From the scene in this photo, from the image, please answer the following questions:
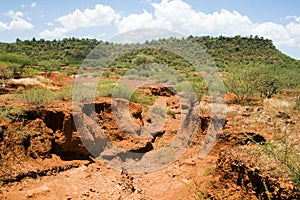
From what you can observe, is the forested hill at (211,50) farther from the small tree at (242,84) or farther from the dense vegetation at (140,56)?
the small tree at (242,84)

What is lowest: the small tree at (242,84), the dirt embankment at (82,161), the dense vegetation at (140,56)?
the dirt embankment at (82,161)

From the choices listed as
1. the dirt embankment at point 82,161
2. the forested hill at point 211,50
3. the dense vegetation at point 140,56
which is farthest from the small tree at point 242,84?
the forested hill at point 211,50

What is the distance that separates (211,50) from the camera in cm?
4228

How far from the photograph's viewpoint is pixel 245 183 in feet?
14.8

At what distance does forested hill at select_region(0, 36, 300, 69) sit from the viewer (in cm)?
3844

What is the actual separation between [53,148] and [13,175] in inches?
56.3

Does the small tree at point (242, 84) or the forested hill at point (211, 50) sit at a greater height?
the forested hill at point (211, 50)

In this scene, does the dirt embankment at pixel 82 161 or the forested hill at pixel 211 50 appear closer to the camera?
the dirt embankment at pixel 82 161

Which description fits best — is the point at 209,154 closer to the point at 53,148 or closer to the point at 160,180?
the point at 160,180

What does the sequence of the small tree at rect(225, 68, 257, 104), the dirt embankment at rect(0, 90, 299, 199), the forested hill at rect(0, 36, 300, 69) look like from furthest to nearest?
the forested hill at rect(0, 36, 300, 69), the small tree at rect(225, 68, 257, 104), the dirt embankment at rect(0, 90, 299, 199)

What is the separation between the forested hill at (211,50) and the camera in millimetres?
38438

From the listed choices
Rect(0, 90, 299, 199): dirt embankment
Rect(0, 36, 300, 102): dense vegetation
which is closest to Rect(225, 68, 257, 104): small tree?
Rect(0, 90, 299, 199): dirt embankment

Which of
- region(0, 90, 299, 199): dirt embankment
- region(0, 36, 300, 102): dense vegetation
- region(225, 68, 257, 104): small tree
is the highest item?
region(0, 36, 300, 102): dense vegetation

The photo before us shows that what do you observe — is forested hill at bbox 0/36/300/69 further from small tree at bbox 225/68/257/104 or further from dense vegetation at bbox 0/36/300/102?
small tree at bbox 225/68/257/104
